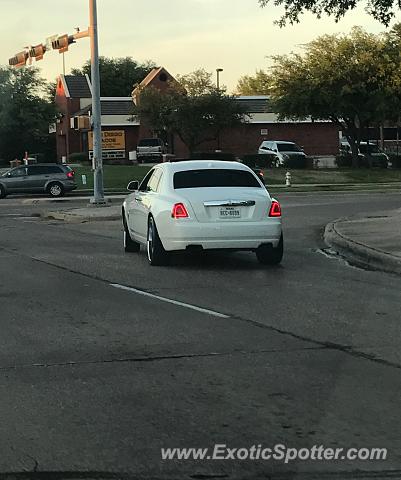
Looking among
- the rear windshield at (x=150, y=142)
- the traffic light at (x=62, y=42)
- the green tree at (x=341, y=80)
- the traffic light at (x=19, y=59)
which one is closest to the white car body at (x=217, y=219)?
the traffic light at (x=62, y=42)

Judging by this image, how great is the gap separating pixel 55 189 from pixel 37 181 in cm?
95

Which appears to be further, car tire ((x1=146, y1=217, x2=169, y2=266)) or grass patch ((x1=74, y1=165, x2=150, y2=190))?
grass patch ((x1=74, y1=165, x2=150, y2=190))

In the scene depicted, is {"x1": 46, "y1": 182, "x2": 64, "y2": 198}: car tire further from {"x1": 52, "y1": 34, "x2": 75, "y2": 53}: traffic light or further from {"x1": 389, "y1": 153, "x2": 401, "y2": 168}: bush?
{"x1": 389, "y1": 153, "x2": 401, "y2": 168}: bush

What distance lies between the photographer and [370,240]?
15875mm

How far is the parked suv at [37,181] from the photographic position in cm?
3941

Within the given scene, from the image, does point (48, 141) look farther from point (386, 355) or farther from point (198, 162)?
point (386, 355)

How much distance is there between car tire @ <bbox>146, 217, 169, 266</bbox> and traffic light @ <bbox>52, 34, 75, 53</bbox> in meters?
17.0

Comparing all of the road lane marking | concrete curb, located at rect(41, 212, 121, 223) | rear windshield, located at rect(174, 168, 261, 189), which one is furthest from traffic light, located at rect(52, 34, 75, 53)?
the road lane marking

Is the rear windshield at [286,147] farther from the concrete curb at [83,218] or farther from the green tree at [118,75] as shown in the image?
the green tree at [118,75]

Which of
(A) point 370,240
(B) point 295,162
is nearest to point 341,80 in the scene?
(B) point 295,162

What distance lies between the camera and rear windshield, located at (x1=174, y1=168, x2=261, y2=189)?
13.8 m

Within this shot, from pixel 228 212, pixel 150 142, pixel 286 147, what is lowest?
pixel 228 212

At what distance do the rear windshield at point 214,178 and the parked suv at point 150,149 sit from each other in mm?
49900

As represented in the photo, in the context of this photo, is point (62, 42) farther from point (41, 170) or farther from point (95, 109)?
point (41, 170)
